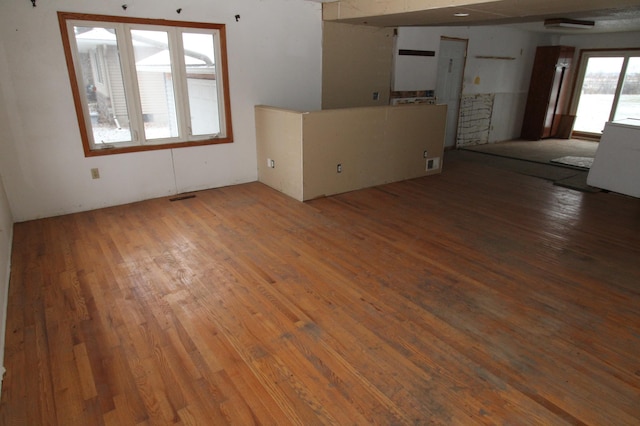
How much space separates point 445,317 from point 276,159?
3168 mm

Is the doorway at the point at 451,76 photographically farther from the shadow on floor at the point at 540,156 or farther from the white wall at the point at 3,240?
the white wall at the point at 3,240

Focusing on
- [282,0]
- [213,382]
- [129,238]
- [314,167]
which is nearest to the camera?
[213,382]

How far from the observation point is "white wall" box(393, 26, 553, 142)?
6.73 metres

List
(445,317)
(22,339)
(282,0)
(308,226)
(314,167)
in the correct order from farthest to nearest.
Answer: (282,0)
(314,167)
(308,226)
(445,317)
(22,339)

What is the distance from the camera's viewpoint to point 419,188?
17.4 ft

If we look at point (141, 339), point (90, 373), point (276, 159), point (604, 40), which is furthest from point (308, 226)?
point (604, 40)

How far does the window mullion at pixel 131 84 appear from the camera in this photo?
13.3ft

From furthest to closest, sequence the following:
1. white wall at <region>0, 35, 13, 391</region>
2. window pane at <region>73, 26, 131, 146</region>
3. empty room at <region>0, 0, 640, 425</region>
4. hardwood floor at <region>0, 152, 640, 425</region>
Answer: window pane at <region>73, 26, 131, 146</region> < white wall at <region>0, 35, 13, 391</region> < empty room at <region>0, 0, 640, 425</region> < hardwood floor at <region>0, 152, 640, 425</region>

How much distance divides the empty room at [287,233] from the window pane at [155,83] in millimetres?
23

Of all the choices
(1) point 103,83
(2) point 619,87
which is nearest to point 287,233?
(1) point 103,83

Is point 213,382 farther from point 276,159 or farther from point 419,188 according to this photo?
point 419,188

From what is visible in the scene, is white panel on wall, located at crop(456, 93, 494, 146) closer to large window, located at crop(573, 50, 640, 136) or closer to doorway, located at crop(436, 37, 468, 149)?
doorway, located at crop(436, 37, 468, 149)

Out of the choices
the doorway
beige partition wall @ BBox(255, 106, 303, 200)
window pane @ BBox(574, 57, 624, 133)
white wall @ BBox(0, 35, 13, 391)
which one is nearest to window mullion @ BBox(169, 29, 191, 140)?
beige partition wall @ BBox(255, 106, 303, 200)

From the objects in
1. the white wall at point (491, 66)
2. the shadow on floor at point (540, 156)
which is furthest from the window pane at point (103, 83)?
the shadow on floor at point (540, 156)
